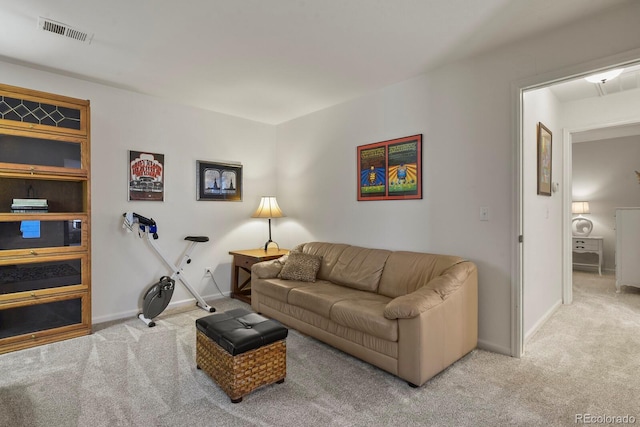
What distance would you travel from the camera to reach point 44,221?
2859mm

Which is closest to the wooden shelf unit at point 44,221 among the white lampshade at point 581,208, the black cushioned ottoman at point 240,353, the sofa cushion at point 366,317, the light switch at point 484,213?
the black cushioned ottoman at point 240,353

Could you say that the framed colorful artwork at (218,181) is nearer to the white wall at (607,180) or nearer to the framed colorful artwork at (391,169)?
the framed colorful artwork at (391,169)

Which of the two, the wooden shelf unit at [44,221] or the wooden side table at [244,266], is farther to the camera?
the wooden side table at [244,266]

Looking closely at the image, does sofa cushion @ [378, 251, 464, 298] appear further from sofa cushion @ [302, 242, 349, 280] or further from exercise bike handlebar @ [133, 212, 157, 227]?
exercise bike handlebar @ [133, 212, 157, 227]

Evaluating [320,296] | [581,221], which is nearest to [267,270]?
[320,296]

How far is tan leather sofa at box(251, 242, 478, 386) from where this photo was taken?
85.8 inches

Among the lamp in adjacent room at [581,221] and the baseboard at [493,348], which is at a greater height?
the lamp in adjacent room at [581,221]

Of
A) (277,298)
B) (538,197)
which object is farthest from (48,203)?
(538,197)

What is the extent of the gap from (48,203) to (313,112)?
10.0 ft

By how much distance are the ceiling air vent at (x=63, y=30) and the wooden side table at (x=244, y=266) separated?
Result: 8.55 feet

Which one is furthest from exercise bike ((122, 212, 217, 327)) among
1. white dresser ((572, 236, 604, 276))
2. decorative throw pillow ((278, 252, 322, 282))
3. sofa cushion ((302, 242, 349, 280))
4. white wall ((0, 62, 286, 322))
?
white dresser ((572, 236, 604, 276))

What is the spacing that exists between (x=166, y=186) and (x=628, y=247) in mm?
6240

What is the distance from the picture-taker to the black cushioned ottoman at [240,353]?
2.00 metres

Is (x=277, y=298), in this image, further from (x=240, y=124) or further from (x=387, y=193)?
(x=240, y=124)
